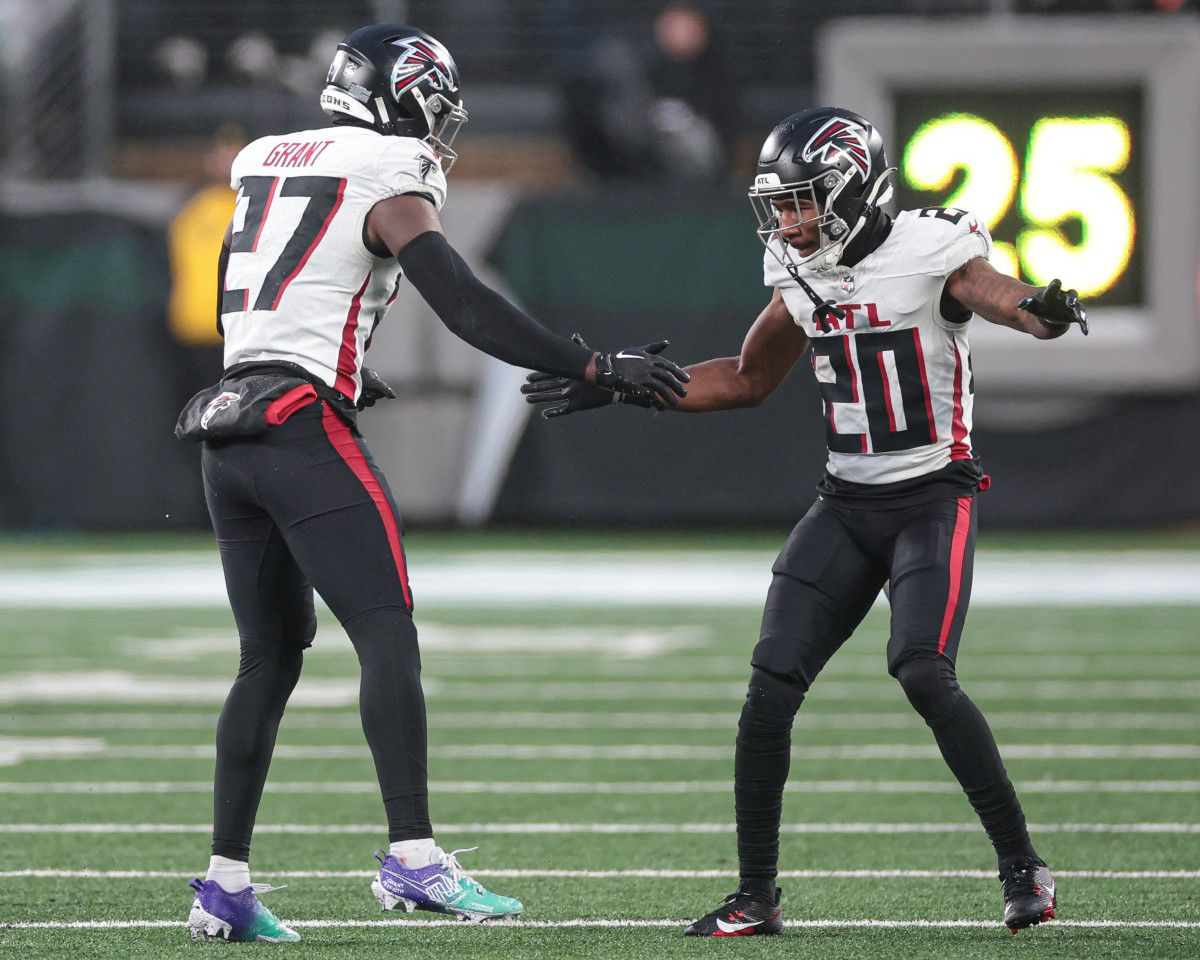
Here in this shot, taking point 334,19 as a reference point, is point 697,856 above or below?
below

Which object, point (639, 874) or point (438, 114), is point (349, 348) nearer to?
point (438, 114)

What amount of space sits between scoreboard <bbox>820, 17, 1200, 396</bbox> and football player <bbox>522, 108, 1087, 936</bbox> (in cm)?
760

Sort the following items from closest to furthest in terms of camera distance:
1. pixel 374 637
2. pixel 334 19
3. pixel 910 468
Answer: pixel 374 637 → pixel 910 468 → pixel 334 19

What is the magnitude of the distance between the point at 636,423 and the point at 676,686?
601cm

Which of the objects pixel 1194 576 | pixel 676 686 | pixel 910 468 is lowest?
pixel 1194 576

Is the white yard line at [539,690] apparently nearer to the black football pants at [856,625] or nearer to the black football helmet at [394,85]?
the black football pants at [856,625]

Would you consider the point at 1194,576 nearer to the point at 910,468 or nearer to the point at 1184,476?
the point at 1184,476

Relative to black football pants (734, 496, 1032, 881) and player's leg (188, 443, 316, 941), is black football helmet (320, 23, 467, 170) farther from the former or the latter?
black football pants (734, 496, 1032, 881)

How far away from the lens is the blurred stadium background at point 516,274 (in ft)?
42.7

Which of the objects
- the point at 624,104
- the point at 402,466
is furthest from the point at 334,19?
the point at 402,466

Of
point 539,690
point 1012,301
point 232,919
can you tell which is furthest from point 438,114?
point 539,690

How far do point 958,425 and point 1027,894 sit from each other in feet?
3.17

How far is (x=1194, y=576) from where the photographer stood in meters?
11.0

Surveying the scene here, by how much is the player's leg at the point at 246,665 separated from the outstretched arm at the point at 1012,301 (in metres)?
1.45
